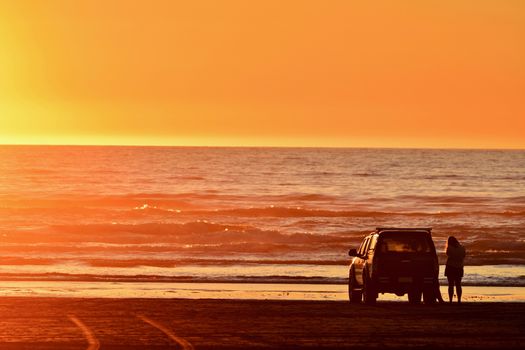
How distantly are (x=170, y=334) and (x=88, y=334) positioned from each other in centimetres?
141

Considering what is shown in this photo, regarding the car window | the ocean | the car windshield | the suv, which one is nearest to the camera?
the suv

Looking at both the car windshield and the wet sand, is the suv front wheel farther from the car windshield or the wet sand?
the car windshield

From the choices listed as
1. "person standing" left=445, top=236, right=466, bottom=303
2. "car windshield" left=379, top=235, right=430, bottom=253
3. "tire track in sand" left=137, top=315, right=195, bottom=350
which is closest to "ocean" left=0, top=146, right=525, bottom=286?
"person standing" left=445, top=236, right=466, bottom=303

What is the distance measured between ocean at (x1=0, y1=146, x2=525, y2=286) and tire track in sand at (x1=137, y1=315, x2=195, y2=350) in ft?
47.6

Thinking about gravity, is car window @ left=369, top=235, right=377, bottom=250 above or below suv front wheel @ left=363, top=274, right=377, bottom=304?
above

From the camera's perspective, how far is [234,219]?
251ft

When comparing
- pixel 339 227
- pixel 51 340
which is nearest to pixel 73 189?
pixel 339 227

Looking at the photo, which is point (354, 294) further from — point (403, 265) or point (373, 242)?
point (403, 265)

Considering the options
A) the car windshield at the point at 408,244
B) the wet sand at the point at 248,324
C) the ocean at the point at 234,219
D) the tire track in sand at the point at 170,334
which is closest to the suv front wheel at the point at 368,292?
the wet sand at the point at 248,324

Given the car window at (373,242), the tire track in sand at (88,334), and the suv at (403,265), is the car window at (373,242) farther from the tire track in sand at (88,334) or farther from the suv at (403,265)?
the tire track in sand at (88,334)

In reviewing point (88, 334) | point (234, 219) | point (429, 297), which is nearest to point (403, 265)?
point (429, 297)

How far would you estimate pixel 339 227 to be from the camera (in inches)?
2798

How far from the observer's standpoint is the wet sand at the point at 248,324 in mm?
19688

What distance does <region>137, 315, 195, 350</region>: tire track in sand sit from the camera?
19078mm
